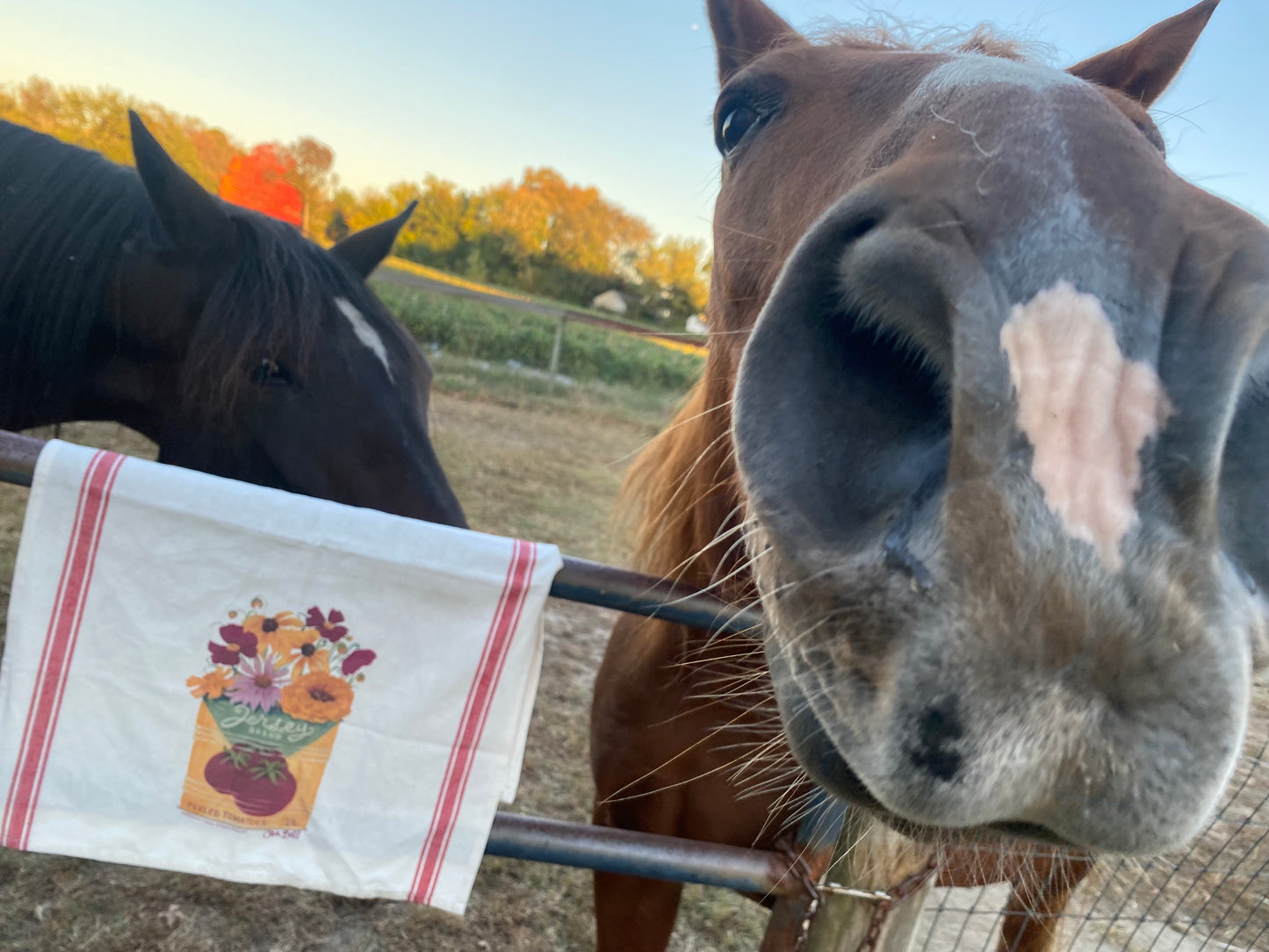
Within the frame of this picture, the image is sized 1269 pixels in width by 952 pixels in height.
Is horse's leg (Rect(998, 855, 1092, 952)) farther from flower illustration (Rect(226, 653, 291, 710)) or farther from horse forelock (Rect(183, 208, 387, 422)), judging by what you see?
horse forelock (Rect(183, 208, 387, 422))

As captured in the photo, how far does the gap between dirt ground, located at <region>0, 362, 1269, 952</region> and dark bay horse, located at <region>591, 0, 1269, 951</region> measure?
530mm

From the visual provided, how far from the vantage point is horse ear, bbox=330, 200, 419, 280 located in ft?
7.84

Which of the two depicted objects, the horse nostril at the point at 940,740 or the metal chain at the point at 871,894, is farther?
the metal chain at the point at 871,894

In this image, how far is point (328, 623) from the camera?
45.9 inches

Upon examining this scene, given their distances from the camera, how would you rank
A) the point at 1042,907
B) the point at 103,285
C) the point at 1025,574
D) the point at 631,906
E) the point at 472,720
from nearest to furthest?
the point at 1025,574
the point at 472,720
the point at 631,906
the point at 103,285
the point at 1042,907

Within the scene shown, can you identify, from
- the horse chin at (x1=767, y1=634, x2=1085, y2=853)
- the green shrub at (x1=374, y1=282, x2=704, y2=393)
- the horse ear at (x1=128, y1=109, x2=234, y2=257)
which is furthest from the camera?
the green shrub at (x1=374, y1=282, x2=704, y2=393)

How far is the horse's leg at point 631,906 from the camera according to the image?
184 centimetres

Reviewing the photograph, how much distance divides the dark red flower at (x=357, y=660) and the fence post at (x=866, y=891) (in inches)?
34.0

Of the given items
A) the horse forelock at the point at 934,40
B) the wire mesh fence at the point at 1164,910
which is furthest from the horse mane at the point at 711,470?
the wire mesh fence at the point at 1164,910

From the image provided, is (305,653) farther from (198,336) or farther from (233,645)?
(198,336)

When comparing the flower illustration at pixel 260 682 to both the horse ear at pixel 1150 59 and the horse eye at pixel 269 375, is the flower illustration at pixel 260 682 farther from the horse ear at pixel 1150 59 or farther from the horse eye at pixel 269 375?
the horse ear at pixel 1150 59

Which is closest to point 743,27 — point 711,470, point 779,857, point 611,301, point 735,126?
point 735,126

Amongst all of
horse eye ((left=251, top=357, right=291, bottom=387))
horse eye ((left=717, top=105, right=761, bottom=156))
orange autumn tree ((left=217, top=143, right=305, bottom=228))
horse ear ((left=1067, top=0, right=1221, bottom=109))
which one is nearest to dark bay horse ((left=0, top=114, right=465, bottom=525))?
horse eye ((left=251, top=357, right=291, bottom=387))

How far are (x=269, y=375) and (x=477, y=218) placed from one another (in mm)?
39916
